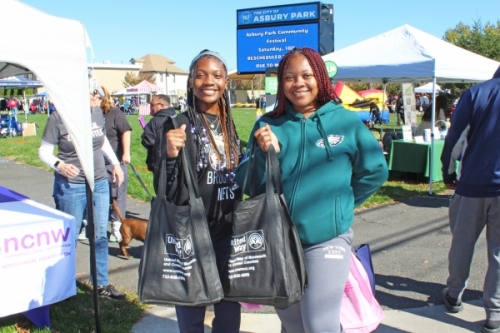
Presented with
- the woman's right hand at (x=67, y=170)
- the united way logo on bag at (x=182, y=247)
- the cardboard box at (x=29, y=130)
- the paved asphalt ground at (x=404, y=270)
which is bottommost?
the paved asphalt ground at (x=404, y=270)

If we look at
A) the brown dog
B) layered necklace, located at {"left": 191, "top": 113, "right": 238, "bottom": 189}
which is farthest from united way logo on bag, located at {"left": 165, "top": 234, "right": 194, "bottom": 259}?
the brown dog

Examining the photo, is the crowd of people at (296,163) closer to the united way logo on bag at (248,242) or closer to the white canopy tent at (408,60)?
the united way logo on bag at (248,242)

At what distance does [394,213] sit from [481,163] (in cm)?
437

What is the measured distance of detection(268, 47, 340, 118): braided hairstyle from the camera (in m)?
2.33

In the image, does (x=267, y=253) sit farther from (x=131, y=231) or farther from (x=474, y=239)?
(x=131, y=231)

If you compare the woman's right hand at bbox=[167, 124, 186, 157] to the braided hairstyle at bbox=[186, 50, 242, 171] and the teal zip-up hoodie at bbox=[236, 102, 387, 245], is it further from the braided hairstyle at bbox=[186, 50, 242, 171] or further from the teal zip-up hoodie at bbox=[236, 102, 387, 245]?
the teal zip-up hoodie at bbox=[236, 102, 387, 245]

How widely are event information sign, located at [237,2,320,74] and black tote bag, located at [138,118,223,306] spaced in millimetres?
6515

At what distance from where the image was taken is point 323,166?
7.44 feet

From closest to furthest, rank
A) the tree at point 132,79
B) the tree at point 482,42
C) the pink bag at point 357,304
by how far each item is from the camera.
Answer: the pink bag at point 357,304 → the tree at point 482,42 → the tree at point 132,79

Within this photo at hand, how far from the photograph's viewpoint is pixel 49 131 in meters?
3.92

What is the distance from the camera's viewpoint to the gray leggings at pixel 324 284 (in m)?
2.25

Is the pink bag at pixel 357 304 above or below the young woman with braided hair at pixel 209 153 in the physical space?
below

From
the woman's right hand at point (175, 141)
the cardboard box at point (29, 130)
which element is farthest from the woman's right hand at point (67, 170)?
the cardboard box at point (29, 130)

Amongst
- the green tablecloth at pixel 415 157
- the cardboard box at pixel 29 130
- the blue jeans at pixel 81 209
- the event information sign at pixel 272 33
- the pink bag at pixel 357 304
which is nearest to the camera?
the pink bag at pixel 357 304
